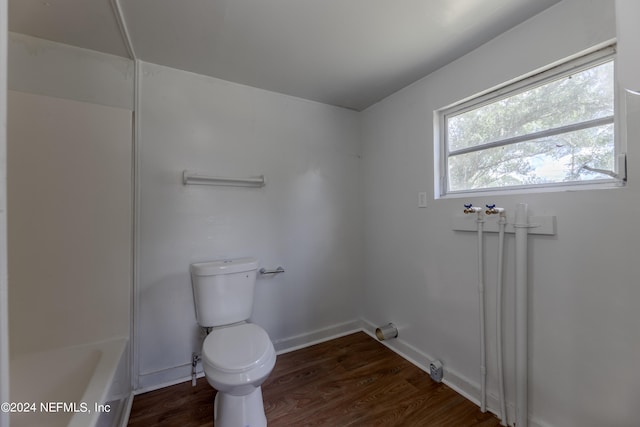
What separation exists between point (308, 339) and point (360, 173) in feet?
5.02

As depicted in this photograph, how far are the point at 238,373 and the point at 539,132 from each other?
74.1 inches

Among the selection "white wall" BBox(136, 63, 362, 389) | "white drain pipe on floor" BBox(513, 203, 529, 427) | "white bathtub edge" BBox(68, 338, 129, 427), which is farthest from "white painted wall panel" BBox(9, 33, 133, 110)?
"white drain pipe on floor" BBox(513, 203, 529, 427)

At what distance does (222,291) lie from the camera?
1631mm

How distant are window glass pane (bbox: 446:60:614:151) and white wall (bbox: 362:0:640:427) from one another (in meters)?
0.12

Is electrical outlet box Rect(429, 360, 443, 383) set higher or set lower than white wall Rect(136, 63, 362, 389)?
lower

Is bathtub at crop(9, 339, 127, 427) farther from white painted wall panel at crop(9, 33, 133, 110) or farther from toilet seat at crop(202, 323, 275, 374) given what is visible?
white painted wall panel at crop(9, 33, 133, 110)

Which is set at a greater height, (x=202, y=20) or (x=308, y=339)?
(x=202, y=20)

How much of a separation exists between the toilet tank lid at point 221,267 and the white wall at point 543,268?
3.78 feet

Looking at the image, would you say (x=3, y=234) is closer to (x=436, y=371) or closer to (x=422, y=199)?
(x=422, y=199)

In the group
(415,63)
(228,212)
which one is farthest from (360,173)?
(228,212)

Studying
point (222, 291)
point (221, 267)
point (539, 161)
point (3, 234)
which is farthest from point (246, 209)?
point (539, 161)

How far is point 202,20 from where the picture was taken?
132cm

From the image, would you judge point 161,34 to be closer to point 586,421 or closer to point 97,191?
point 97,191

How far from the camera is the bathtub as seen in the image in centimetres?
119
